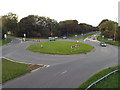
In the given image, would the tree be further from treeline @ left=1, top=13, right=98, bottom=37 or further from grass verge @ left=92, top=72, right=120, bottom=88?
grass verge @ left=92, top=72, right=120, bottom=88

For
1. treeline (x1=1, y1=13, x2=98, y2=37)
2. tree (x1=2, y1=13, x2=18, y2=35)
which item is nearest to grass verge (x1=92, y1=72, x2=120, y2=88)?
treeline (x1=1, y1=13, x2=98, y2=37)

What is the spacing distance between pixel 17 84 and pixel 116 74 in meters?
9.23

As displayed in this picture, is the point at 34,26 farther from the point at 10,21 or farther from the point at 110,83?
the point at 110,83

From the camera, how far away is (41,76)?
10.5 metres

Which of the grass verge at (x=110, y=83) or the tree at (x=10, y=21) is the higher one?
the tree at (x=10, y=21)

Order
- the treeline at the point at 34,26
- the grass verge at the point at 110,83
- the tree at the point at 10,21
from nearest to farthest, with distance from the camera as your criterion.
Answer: the grass verge at the point at 110,83
the treeline at the point at 34,26
the tree at the point at 10,21

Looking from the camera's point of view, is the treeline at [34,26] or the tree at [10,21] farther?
the tree at [10,21]

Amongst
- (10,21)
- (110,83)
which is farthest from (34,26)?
(110,83)

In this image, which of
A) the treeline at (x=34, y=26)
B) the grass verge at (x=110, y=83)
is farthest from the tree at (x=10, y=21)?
the grass verge at (x=110, y=83)

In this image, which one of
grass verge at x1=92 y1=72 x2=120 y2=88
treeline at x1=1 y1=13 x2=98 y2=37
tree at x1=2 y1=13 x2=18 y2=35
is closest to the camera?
grass verge at x1=92 y1=72 x2=120 y2=88

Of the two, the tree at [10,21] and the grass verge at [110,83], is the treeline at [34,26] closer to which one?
the tree at [10,21]

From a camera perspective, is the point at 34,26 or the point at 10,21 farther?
the point at 10,21

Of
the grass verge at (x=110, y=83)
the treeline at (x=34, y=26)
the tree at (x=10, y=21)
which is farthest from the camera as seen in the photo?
the tree at (x=10, y=21)

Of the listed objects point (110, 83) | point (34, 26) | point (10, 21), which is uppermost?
point (10, 21)
